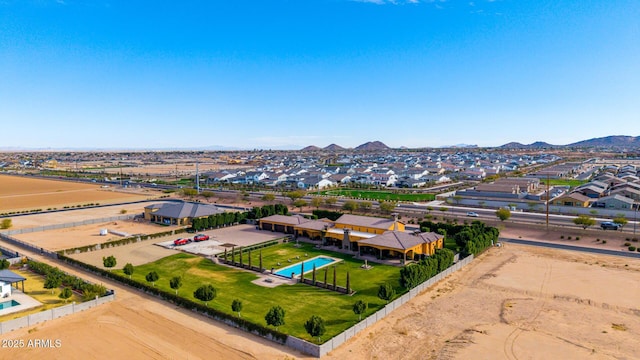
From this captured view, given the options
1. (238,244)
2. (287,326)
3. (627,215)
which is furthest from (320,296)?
(627,215)

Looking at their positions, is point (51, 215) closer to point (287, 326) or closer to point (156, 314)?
point (156, 314)

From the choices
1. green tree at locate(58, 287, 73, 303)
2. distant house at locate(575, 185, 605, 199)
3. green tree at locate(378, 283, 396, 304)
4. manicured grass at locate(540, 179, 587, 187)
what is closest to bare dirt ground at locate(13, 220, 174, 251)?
green tree at locate(58, 287, 73, 303)

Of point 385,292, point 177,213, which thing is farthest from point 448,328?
point 177,213

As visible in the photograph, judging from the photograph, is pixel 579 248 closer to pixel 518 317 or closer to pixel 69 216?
pixel 518 317

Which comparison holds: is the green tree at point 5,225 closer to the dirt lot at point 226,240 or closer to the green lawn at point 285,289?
the dirt lot at point 226,240

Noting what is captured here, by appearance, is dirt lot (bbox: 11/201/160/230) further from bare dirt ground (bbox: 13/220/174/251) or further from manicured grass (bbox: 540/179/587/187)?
manicured grass (bbox: 540/179/587/187)

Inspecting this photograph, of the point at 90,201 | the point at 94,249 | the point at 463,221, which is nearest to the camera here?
the point at 94,249

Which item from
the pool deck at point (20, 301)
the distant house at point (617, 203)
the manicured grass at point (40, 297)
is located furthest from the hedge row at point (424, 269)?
the distant house at point (617, 203)
